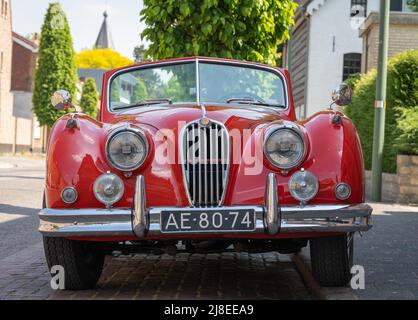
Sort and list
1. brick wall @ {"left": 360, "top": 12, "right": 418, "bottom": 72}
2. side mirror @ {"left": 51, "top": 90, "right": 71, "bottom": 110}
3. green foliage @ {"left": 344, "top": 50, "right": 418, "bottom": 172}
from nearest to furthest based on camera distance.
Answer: side mirror @ {"left": 51, "top": 90, "right": 71, "bottom": 110}
green foliage @ {"left": 344, "top": 50, "right": 418, "bottom": 172}
brick wall @ {"left": 360, "top": 12, "right": 418, "bottom": 72}

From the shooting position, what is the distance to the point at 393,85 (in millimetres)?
15602

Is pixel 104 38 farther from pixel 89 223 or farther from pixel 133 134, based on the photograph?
pixel 89 223

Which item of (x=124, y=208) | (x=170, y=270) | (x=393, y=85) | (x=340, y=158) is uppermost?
(x=393, y=85)

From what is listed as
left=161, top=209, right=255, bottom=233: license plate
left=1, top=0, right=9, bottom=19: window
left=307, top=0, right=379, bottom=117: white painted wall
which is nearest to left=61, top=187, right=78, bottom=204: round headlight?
left=161, top=209, right=255, bottom=233: license plate

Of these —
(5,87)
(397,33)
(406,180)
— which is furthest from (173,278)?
(5,87)

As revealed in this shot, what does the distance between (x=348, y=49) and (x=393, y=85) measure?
17993 millimetres

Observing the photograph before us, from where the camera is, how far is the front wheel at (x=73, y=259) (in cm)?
567

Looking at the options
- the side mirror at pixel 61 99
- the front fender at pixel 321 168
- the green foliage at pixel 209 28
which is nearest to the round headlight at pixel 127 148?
the front fender at pixel 321 168

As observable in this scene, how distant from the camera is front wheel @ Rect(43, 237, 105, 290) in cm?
567

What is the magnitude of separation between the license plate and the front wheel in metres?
0.87

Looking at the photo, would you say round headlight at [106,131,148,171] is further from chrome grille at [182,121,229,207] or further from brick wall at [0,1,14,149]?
brick wall at [0,1,14,149]

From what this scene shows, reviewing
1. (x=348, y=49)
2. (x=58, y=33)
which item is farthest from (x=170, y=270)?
Result: (x=58, y=33)

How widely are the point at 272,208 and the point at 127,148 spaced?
1.06 m
